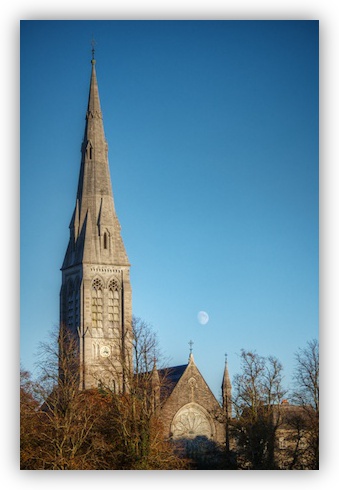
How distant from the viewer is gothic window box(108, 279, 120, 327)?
125ft

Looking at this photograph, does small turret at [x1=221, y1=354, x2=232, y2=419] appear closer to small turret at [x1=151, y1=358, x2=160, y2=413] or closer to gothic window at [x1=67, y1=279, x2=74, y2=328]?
small turret at [x1=151, y1=358, x2=160, y2=413]

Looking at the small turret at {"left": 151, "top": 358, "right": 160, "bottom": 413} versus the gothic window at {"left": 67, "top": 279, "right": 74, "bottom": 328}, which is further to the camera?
the gothic window at {"left": 67, "top": 279, "right": 74, "bottom": 328}

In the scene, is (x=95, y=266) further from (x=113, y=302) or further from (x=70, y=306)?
(x=70, y=306)

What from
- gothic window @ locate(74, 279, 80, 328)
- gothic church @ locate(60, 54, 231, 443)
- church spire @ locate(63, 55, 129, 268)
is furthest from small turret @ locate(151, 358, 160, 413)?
gothic window @ locate(74, 279, 80, 328)

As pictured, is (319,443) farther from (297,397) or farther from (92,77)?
(92,77)

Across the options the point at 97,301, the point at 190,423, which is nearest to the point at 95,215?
the point at 97,301

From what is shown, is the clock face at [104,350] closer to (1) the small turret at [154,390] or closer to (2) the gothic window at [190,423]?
(2) the gothic window at [190,423]

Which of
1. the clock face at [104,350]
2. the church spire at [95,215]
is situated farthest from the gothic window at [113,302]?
the clock face at [104,350]

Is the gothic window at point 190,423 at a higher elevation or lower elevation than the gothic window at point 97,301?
lower

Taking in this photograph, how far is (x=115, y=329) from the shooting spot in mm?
37375

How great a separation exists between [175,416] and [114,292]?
27.2 feet

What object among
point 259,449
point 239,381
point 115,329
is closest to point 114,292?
point 115,329

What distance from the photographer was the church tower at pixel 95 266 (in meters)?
36.9

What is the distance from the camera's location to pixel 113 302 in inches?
1512
